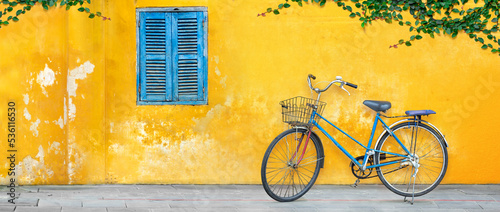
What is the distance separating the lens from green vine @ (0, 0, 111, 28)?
735cm

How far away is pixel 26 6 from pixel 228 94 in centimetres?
263

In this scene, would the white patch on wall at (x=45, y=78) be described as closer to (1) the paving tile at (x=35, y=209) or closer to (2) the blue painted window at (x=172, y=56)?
(2) the blue painted window at (x=172, y=56)

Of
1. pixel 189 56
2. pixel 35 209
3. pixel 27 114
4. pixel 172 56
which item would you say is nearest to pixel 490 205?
pixel 189 56

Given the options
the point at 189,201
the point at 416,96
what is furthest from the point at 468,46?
the point at 189,201

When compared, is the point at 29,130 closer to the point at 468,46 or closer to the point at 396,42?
the point at 396,42

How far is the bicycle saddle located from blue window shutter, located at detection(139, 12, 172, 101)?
2.39 m

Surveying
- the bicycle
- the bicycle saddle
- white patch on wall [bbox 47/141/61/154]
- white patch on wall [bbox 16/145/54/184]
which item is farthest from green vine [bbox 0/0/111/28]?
the bicycle saddle

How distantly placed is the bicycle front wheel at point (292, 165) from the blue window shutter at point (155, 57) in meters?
1.51

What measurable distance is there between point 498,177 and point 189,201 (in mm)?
3860

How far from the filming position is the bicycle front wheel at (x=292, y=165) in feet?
22.4

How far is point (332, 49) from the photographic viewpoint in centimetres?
754

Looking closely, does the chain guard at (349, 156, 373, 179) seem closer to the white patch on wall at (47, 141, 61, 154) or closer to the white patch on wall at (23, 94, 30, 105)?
the white patch on wall at (47, 141, 61, 154)

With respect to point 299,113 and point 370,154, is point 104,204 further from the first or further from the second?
point 370,154

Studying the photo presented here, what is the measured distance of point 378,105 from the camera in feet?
22.7
